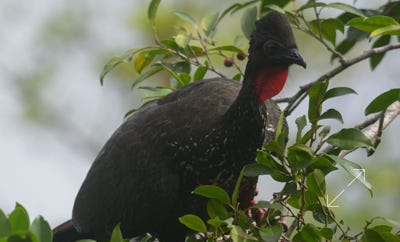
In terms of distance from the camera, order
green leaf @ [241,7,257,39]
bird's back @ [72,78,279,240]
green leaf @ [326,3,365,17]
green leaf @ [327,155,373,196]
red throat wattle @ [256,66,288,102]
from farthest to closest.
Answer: green leaf @ [241,7,257,39] → green leaf @ [326,3,365,17] → bird's back @ [72,78,279,240] → red throat wattle @ [256,66,288,102] → green leaf @ [327,155,373,196]

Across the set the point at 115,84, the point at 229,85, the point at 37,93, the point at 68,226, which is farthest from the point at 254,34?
the point at 37,93

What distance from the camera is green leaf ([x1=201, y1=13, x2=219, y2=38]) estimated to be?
443 centimetres

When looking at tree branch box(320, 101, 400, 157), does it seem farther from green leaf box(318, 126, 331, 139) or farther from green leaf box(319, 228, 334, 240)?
green leaf box(319, 228, 334, 240)

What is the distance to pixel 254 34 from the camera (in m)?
3.89

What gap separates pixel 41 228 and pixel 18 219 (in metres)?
0.07

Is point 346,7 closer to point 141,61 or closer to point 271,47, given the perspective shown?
point 271,47

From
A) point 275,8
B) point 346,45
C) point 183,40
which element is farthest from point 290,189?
point 346,45

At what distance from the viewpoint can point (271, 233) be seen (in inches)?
119

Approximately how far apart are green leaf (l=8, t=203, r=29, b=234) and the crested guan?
49.3 inches

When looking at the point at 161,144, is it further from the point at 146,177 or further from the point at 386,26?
the point at 386,26

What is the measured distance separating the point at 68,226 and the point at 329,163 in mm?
1881

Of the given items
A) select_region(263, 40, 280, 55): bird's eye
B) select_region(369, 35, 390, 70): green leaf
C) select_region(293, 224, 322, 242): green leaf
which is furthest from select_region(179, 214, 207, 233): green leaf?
select_region(369, 35, 390, 70): green leaf

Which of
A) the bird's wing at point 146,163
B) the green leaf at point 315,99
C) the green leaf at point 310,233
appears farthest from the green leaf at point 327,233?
the bird's wing at point 146,163

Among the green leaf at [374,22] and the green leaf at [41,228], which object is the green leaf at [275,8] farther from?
the green leaf at [41,228]
